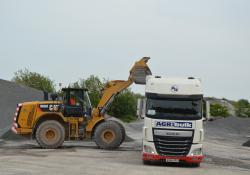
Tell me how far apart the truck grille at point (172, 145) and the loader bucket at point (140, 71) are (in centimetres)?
795

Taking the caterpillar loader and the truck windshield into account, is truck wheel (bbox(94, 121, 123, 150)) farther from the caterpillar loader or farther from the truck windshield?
the truck windshield

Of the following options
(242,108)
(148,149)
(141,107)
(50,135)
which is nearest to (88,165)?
(148,149)

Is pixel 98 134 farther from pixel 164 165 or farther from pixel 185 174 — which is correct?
pixel 185 174

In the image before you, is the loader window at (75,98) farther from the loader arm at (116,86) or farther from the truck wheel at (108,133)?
the truck wheel at (108,133)

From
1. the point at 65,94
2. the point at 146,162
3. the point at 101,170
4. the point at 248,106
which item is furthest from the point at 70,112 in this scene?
the point at 248,106

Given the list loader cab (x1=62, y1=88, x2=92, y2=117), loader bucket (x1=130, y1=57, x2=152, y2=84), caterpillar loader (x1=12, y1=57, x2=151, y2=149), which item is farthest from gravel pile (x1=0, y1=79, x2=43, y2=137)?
loader bucket (x1=130, y1=57, x2=152, y2=84)

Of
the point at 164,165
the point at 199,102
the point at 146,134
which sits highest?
the point at 199,102

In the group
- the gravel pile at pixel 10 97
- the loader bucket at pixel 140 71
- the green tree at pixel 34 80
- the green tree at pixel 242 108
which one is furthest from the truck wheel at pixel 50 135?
the green tree at pixel 242 108

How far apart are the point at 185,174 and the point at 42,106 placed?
11898mm

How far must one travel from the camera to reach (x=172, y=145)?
62.8 ft

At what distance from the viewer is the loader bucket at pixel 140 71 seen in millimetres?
26750

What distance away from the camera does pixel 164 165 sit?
20.2 metres

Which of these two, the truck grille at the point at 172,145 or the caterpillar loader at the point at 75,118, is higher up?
the caterpillar loader at the point at 75,118

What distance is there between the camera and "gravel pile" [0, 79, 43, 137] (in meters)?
41.6
